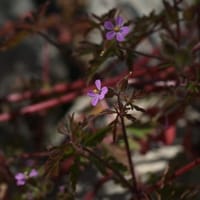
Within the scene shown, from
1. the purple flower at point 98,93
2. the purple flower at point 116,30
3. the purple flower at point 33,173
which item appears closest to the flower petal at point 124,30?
the purple flower at point 116,30

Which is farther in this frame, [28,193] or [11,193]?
[11,193]

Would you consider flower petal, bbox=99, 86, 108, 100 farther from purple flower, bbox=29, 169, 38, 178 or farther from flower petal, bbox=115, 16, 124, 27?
purple flower, bbox=29, 169, 38, 178

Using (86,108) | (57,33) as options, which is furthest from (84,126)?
(57,33)

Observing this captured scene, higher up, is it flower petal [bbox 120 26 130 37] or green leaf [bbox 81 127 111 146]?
flower petal [bbox 120 26 130 37]

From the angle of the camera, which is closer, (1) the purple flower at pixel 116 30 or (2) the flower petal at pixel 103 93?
(2) the flower petal at pixel 103 93

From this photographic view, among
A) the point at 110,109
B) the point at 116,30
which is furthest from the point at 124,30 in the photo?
the point at 110,109

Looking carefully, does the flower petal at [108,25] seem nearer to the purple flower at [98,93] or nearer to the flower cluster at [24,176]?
the purple flower at [98,93]

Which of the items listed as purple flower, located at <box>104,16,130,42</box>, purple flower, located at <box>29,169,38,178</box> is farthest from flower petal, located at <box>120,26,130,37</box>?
purple flower, located at <box>29,169,38,178</box>

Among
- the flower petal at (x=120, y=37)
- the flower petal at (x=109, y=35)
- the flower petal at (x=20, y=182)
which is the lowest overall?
the flower petal at (x=20, y=182)

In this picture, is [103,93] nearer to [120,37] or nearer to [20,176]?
[120,37]

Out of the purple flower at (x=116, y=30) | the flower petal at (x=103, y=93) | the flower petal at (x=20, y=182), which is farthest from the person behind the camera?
the flower petal at (x=20, y=182)

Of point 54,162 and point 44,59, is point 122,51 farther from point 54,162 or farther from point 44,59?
point 44,59
